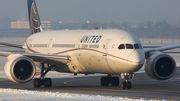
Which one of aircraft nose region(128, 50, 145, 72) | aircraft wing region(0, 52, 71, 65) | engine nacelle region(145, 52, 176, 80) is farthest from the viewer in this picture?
aircraft wing region(0, 52, 71, 65)

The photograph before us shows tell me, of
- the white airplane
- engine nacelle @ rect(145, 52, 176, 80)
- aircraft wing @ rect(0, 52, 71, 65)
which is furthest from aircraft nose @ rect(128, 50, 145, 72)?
aircraft wing @ rect(0, 52, 71, 65)

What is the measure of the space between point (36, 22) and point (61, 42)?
35.5 ft

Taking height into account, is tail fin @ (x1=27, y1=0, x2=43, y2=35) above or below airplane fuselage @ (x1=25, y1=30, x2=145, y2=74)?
above

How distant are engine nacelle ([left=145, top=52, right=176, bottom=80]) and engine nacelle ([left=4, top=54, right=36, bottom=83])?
9196 millimetres

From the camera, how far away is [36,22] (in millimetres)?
42344

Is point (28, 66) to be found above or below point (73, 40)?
below

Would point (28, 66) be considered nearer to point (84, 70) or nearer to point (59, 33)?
point (84, 70)

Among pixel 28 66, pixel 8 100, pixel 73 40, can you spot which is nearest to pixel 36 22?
pixel 73 40

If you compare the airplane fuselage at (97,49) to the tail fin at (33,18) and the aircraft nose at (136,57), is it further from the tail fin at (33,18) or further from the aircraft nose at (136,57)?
the tail fin at (33,18)

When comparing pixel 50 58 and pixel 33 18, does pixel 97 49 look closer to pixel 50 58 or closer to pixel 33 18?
pixel 50 58

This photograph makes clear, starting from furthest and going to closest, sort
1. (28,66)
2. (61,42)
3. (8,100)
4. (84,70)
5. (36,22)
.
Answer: (36,22), (61,42), (84,70), (28,66), (8,100)

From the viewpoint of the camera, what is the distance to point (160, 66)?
96.3 ft

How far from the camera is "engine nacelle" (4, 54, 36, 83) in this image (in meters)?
26.8

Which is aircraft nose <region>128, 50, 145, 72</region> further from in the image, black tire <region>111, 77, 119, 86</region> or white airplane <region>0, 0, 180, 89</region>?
black tire <region>111, 77, 119, 86</region>
